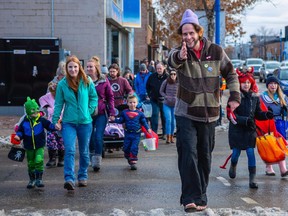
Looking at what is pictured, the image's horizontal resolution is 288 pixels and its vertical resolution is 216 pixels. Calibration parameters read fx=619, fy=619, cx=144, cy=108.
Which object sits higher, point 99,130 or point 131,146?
point 99,130

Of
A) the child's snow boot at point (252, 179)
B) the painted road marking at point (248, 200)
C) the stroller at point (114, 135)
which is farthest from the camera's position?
the stroller at point (114, 135)

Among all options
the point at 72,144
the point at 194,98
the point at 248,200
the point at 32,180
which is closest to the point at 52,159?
the point at 32,180

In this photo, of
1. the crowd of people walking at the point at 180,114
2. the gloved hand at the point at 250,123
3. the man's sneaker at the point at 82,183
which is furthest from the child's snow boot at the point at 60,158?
the gloved hand at the point at 250,123

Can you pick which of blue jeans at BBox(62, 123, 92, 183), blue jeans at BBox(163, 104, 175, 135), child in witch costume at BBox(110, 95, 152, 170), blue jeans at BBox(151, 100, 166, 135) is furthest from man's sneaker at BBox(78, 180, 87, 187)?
blue jeans at BBox(151, 100, 166, 135)

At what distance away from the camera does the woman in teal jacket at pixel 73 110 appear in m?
8.45

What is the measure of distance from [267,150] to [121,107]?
11.5ft

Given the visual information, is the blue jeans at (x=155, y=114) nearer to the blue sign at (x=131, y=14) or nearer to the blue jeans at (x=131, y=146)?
the blue jeans at (x=131, y=146)

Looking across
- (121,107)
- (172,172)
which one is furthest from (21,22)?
(172,172)

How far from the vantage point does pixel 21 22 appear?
67.8 feet

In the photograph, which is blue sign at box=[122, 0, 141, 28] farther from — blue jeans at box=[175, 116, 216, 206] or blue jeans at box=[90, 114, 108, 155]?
blue jeans at box=[175, 116, 216, 206]

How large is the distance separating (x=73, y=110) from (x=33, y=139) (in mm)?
810

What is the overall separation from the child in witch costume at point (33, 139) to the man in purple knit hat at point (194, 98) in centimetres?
276

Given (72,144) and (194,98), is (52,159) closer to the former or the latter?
(72,144)

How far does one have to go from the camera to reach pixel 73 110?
851 cm
